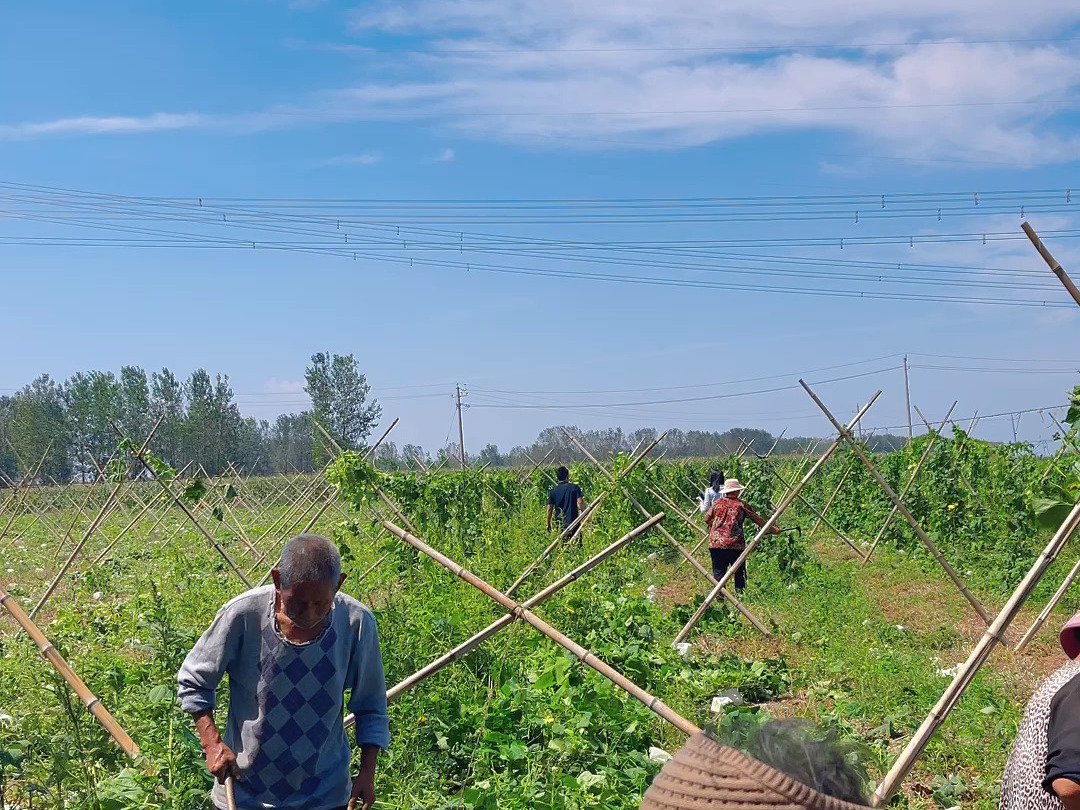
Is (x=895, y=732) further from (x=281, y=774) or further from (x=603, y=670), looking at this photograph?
(x=281, y=774)

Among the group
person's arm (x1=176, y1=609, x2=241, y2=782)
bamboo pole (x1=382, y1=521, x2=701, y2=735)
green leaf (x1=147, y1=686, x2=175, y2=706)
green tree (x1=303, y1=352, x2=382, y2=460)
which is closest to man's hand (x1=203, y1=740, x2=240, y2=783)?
person's arm (x1=176, y1=609, x2=241, y2=782)

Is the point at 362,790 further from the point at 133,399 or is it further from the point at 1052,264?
the point at 133,399

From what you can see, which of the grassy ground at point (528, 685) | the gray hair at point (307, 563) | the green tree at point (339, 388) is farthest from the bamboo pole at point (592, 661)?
the green tree at point (339, 388)

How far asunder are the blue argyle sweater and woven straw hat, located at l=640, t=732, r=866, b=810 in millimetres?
2220

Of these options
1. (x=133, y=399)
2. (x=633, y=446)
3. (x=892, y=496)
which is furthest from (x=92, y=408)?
(x=892, y=496)

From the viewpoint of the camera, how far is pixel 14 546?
1977cm

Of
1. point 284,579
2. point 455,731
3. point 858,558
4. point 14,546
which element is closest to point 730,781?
point 284,579

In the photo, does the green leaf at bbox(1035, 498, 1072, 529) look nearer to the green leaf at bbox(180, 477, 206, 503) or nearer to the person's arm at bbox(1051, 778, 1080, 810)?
the person's arm at bbox(1051, 778, 1080, 810)

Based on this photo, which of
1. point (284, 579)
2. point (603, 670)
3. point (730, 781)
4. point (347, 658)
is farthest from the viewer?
point (603, 670)

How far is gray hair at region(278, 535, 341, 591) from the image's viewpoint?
10.1ft

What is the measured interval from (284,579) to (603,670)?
2.04 meters

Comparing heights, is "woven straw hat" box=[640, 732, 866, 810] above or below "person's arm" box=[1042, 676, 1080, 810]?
above

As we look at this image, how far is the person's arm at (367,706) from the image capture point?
343 centimetres

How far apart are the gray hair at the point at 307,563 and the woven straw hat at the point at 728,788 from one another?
1.99m
